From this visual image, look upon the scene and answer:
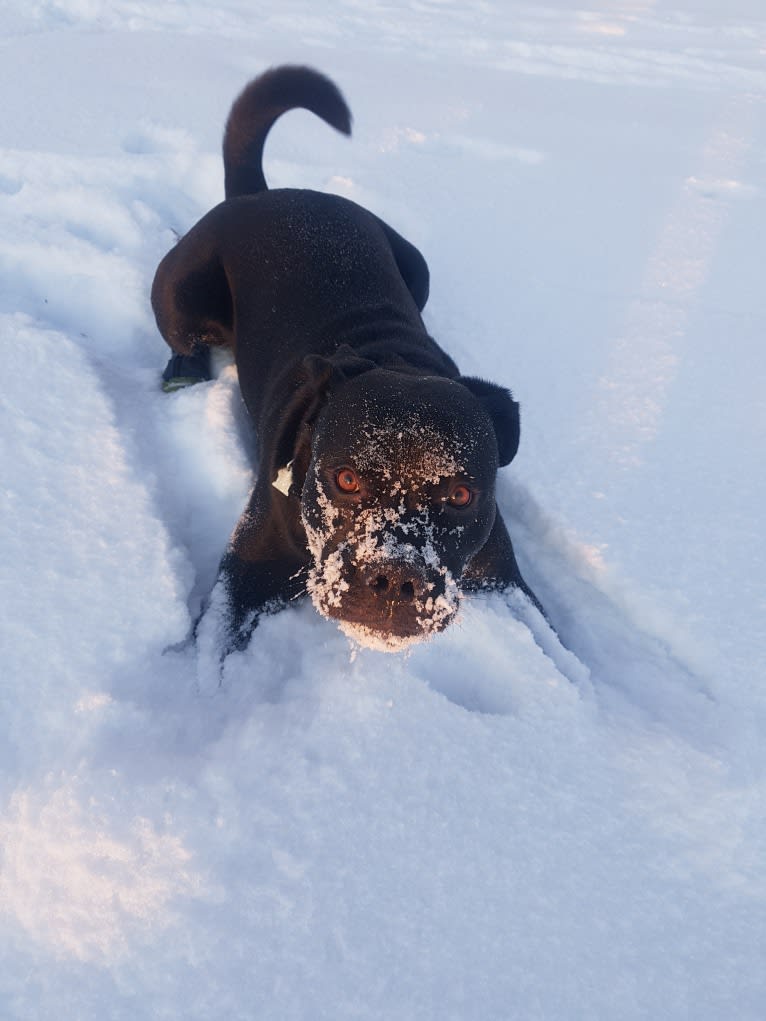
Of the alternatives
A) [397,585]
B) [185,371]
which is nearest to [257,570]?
[397,585]

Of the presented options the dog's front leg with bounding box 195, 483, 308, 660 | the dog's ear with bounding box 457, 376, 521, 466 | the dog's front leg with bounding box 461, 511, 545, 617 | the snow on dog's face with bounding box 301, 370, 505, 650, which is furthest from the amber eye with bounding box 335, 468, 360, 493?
the dog's front leg with bounding box 461, 511, 545, 617

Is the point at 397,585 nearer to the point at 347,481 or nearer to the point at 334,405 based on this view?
the point at 347,481

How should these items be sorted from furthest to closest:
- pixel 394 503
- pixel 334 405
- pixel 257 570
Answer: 1. pixel 257 570
2. pixel 334 405
3. pixel 394 503

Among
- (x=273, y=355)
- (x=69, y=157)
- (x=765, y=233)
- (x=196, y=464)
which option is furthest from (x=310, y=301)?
(x=765, y=233)

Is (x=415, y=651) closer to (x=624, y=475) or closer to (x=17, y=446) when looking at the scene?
(x=624, y=475)

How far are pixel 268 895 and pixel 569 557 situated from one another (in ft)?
Result: 5.48

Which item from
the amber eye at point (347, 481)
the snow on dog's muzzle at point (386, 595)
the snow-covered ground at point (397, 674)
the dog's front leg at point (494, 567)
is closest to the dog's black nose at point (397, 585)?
the snow on dog's muzzle at point (386, 595)

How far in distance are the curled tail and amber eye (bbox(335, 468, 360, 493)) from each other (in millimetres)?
2142

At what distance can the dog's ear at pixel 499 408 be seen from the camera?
2350 mm

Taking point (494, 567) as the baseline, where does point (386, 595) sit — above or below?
above

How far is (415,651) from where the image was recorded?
234 cm

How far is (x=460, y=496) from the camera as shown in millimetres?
2049

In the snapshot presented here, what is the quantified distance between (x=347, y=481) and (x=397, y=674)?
23.3 inches

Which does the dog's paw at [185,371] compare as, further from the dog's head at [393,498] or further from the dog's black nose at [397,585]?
the dog's black nose at [397,585]
